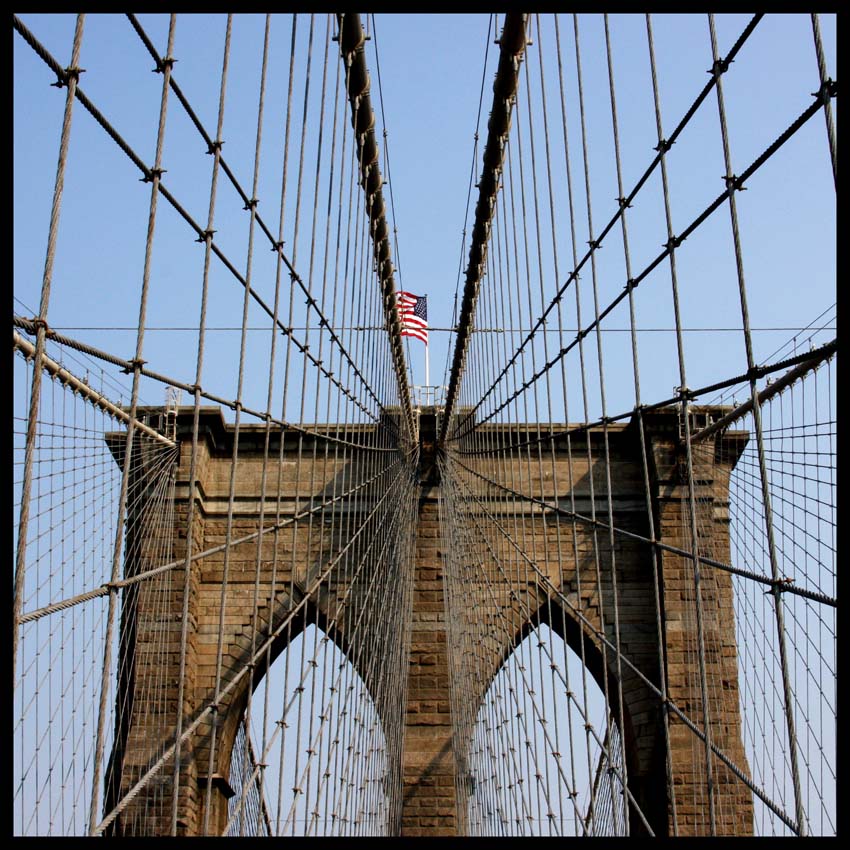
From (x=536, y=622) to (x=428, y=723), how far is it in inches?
91.8

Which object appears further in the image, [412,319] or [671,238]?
[412,319]

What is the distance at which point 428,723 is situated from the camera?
12.4 meters

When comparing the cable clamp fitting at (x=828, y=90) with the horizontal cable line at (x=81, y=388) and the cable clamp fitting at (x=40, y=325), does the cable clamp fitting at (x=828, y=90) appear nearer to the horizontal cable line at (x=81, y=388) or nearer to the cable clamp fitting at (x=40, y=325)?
the cable clamp fitting at (x=40, y=325)

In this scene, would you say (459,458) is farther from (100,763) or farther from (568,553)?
(100,763)

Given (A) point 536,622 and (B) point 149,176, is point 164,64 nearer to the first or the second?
(B) point 149,176

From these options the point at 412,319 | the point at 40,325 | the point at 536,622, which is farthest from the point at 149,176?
the point at 412,319

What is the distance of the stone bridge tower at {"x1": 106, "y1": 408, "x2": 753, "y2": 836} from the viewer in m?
11.0

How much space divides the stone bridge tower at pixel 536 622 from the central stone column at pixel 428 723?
0.05 ft

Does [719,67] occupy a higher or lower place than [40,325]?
higher

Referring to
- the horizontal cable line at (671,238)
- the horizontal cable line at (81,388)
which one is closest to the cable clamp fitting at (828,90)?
the horizontal cable line at (671,238)

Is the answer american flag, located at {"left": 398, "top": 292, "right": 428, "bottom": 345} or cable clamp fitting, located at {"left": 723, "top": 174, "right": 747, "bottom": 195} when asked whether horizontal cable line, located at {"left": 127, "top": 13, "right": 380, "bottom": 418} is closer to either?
cable clamp fitting, located at {"left": 723, "top": 174, "right": 747, "bottom": 195}

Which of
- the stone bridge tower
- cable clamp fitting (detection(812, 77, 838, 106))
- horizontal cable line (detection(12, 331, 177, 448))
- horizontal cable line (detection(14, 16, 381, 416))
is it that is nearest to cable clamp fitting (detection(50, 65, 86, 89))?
horizontal cable line (detection(14, 16, 381, 416))

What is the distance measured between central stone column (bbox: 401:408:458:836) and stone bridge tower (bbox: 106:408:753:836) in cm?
A: 1
